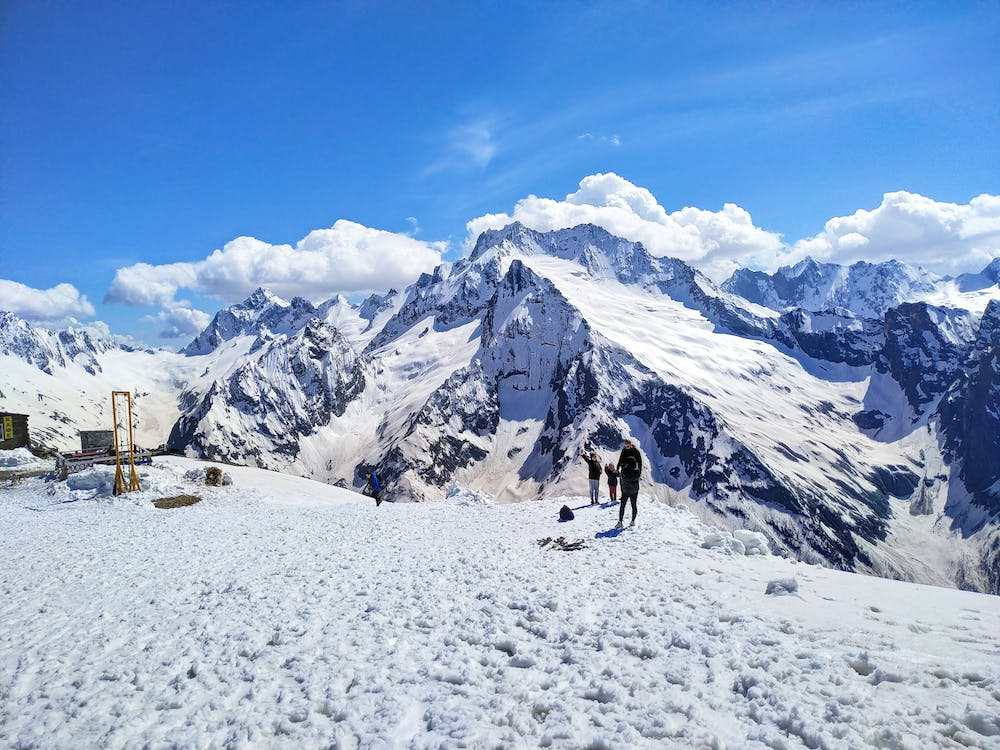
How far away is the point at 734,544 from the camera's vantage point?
20109 mm

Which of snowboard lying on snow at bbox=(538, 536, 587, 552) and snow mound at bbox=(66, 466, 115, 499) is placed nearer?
snowboard lying on snow at bbox=(538, 536, 587, 552)

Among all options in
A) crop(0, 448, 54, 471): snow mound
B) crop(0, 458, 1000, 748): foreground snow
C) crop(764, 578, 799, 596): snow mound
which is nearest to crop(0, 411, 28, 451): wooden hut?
crop(0, 448, 54, 471): snow mound

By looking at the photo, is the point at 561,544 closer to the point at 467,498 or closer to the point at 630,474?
the point at 630,474

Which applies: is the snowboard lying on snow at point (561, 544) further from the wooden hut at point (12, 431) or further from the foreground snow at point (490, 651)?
the wooden hut at point (12, 431)

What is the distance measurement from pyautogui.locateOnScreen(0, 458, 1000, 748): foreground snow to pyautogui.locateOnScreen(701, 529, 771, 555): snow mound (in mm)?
137

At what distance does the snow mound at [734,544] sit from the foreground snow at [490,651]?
137mm

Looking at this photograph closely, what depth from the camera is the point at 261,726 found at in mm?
9227

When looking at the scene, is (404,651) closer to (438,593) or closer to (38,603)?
(438,593)

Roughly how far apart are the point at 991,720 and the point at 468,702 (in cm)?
780

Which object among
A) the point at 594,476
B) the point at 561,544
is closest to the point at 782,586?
the point at 561,544

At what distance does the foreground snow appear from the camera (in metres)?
8.91

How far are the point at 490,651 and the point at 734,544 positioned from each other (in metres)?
11.9

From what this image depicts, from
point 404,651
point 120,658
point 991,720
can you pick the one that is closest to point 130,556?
point 120,658

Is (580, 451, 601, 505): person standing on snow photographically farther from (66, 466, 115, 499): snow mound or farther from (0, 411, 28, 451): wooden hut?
(0, 411, 28, 451): wooden hut
